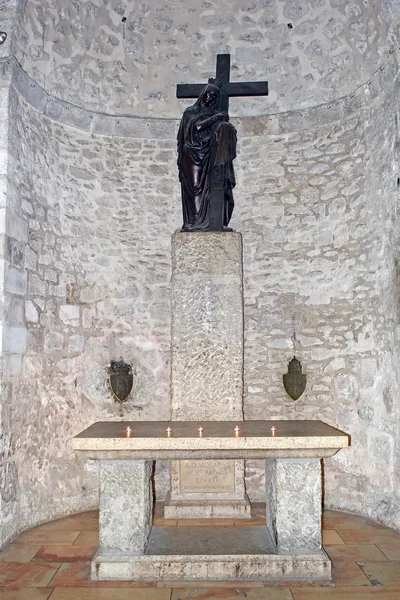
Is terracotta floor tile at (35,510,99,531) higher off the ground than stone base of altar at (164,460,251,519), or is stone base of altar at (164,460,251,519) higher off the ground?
stone base of altar at (164,460,251,519)

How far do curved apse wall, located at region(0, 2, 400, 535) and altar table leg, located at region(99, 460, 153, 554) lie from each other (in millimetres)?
1235

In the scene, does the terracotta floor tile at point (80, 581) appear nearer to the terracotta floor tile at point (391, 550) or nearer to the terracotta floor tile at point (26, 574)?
the terracotta floor tile at point (26, 574)

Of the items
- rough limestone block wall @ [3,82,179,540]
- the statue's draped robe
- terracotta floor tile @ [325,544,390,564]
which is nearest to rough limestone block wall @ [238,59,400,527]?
terracotta floor tile @ [325,544,390,564]

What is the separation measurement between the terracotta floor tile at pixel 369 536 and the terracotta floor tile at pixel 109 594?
1.70 meters

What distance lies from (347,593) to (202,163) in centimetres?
349

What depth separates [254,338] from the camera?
18.1ft

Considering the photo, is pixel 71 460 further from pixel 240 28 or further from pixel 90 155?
pixel 240 28

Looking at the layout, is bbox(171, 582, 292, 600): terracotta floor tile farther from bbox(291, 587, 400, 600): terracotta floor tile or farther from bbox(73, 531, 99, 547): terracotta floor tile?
bbox(73, 531, 99, 547): terracotta floor tile

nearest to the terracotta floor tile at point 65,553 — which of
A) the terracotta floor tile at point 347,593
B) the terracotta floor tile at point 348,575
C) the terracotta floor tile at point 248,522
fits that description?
the terracotta floor tile at point 248,522

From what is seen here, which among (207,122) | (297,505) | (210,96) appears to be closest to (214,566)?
(297,505)

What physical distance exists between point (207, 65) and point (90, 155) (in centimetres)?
170

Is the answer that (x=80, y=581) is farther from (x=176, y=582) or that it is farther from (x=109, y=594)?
(x=176, y=582)

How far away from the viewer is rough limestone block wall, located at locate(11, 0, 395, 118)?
17.4ft

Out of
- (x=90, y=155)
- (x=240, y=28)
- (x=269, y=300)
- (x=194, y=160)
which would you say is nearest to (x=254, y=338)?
(x=269, y=300)
